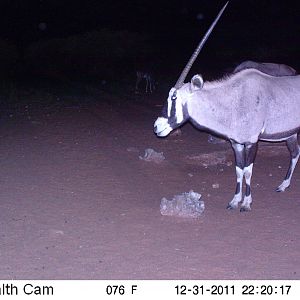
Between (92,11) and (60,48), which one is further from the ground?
(92,11)

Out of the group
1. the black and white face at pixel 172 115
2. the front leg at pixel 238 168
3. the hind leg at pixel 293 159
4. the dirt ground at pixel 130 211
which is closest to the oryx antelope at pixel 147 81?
the dirt ground at pixel 130 211

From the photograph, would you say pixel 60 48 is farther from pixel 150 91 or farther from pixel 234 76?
pixel 234 76

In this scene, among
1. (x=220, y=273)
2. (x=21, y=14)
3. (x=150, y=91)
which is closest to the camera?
(x=220, y=273)

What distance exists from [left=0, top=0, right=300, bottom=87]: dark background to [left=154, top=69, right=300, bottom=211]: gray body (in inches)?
558

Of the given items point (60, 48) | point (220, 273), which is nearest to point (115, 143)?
point (220, 273)

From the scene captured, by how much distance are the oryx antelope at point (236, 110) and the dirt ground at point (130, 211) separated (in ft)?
2.89

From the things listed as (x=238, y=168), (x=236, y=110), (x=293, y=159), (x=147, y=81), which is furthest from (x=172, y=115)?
(x=147, y=81)

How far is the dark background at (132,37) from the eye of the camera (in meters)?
26.2

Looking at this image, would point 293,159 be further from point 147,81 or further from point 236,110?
point 147,81

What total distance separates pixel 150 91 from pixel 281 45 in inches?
637

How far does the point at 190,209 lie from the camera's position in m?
7.78

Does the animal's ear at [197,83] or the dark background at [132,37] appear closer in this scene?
the animal's ear at [197,83]

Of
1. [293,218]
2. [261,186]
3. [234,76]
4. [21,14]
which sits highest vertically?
[21,14]

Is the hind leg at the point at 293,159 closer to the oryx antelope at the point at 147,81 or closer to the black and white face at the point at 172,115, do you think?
the black and white face at the point at 172,115
